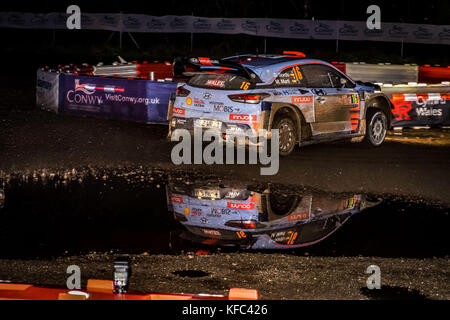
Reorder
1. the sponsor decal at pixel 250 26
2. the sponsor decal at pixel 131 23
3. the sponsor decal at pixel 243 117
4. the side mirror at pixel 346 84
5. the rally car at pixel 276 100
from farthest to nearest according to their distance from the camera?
the sponsor decal at pixel 131 23
the sponsor decal at pixel 250 26
the side mirror at pixel 346 84
the rally car at pixel 276 100
the sponsor decal at pixel 243 117

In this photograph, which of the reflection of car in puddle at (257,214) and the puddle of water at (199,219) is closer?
the puddle of water at (199,219)

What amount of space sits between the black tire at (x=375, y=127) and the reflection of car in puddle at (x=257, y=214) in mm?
3988

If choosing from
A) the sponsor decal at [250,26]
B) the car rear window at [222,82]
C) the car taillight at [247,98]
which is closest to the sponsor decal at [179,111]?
the car rear window at [222,82]

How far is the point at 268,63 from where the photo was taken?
42.4 ft

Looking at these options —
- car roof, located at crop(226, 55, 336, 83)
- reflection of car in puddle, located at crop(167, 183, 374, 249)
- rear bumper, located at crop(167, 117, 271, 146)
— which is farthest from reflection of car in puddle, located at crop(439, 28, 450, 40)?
reflection of car in puddle, located at crop(167, 183, 374, 249)

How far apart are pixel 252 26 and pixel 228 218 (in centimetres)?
2395

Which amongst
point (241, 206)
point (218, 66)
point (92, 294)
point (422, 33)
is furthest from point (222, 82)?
point (422, 33)

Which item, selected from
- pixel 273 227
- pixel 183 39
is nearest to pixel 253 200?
pixel 273 227

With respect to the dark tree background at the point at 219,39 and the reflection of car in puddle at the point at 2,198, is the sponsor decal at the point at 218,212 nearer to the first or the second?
the reflection of car in puddle at the point at 2,198

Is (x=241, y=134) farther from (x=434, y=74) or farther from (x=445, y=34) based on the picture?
(x=445, y=34)

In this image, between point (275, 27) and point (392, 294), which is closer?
point (392, 294)

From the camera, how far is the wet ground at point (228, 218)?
720 centimetres

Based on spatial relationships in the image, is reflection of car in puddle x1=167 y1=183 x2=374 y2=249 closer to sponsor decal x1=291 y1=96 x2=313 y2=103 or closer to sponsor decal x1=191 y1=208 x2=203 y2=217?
sponsor decal x1=191 y1=208 x2=203 y2=217
